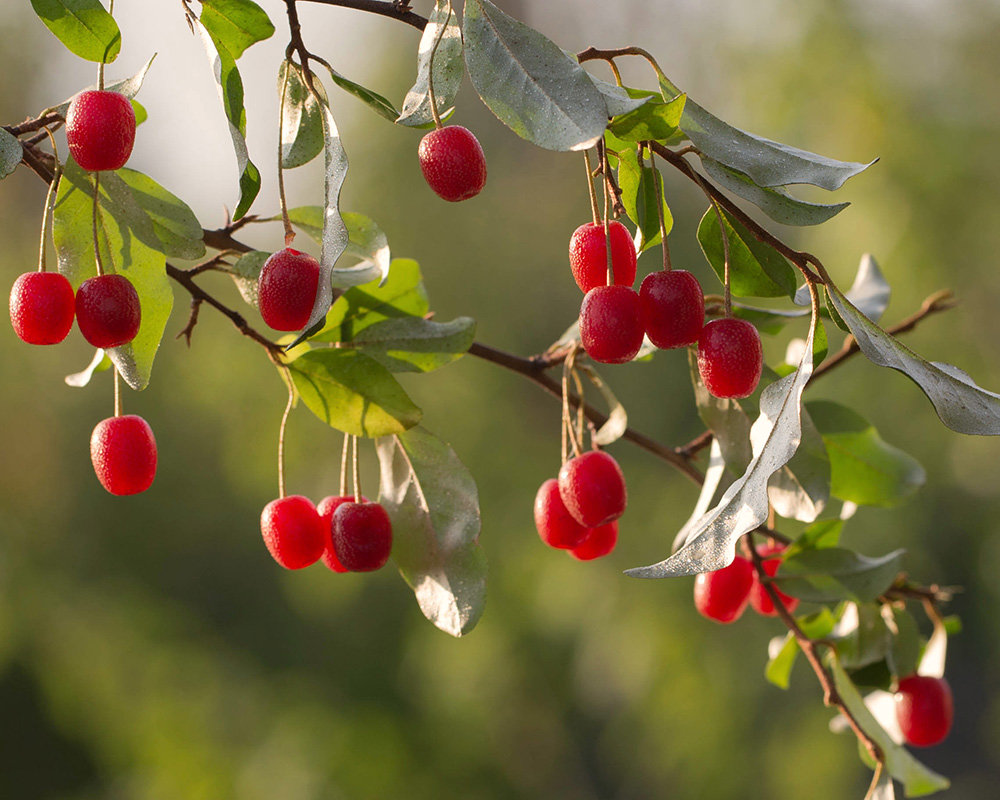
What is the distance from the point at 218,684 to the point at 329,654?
1.56 ft

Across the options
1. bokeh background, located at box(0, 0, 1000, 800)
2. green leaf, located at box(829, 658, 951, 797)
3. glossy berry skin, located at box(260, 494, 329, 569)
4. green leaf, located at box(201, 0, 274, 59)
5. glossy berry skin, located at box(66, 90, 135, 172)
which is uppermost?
green leaf, located at box(201, 0, 274, 59)

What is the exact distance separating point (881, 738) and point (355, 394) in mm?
370

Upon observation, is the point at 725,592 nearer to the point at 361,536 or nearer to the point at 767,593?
the point at 767,593

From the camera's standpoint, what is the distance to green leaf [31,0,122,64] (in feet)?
1.25

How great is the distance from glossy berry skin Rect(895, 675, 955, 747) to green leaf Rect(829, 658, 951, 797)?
0.05m

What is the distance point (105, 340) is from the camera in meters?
0.38

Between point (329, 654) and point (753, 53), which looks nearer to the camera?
point (753, 53)

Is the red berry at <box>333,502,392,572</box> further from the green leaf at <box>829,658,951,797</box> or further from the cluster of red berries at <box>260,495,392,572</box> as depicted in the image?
the green leaf at <box>829,658,951,797</box>

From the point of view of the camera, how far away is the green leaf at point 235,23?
38 centimetres

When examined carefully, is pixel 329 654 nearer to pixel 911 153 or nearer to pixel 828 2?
pixel 911 153

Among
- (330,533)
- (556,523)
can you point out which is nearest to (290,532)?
(330,533)

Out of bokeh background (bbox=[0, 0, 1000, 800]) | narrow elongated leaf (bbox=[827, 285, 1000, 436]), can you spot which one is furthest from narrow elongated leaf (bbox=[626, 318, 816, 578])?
bokeh background (bbox=[0, 0, 1000, 800])

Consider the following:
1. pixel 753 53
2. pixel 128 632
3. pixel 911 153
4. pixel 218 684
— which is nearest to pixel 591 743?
pixel 218 684

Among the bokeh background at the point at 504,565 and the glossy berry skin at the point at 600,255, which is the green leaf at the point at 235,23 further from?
the bokeh background at the point at 504,565
